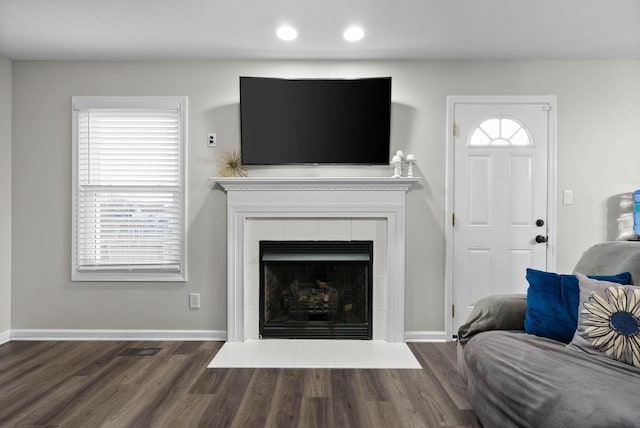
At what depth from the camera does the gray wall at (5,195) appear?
3564mm

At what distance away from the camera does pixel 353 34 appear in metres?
3.12

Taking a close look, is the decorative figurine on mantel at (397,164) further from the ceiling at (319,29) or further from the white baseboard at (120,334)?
the white baseboard at (120,334)

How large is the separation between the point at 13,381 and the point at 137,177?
68.4 inches

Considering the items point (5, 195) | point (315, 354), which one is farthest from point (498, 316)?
point (5, 195)

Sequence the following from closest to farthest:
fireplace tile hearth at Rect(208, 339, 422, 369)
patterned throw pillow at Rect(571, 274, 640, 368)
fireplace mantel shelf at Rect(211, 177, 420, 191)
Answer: patterned throw pillow at Rect(571, 274, 640, 368), fireplace tile hearth at Rect(208, 339, 422, 369), fireplace mantel shelf at Rect(211, 177, 420, 191)

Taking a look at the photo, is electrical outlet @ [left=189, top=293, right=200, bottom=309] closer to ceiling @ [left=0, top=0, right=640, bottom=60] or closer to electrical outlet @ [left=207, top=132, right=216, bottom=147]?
electrical outlet @ [left=207, top=132, right=216, bottom=147]

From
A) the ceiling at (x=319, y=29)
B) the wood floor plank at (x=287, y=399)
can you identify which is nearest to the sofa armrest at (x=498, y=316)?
the wood floor plank at (x=287, y=399)

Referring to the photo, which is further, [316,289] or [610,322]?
[316,289]

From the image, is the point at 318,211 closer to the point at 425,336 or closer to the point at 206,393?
the point at 425,336

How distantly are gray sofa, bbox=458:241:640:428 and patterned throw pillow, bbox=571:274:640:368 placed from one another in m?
0.05

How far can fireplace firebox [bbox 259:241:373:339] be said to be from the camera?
11.7 feet

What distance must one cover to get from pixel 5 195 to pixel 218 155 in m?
1.88

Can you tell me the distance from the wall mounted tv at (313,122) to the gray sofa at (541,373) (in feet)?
5.55

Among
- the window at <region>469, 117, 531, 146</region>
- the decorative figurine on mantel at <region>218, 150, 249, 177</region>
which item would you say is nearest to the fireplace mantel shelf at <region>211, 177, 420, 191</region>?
the decorative figurine on mantel at <region>218, 150, 249, 177</region>
